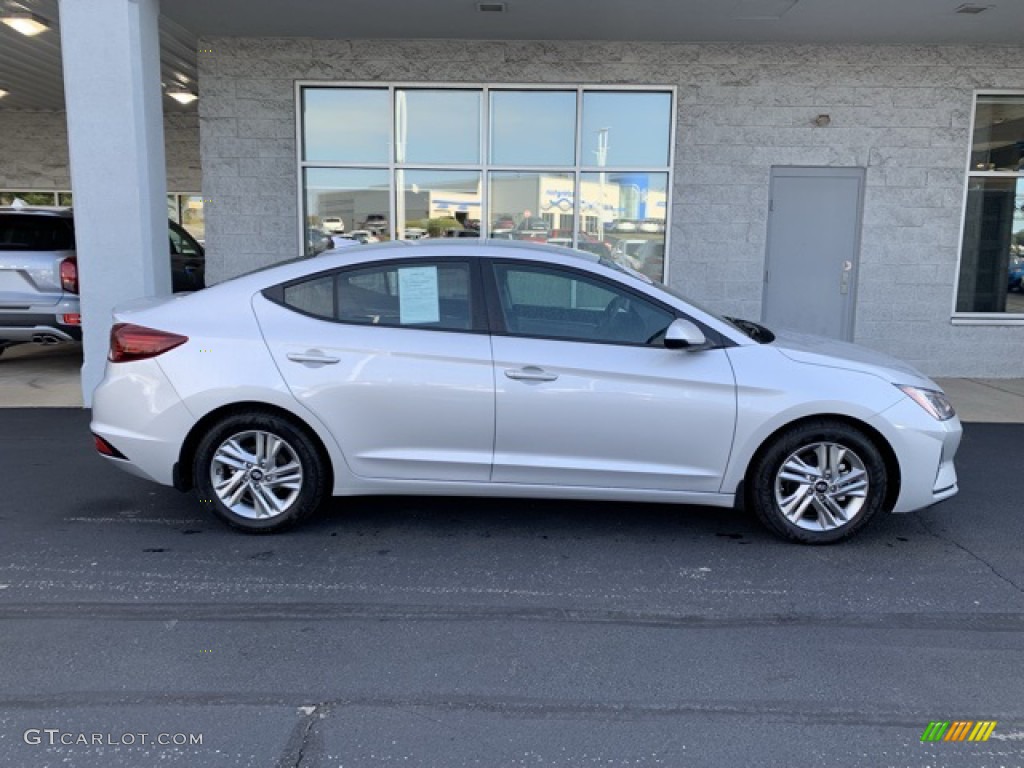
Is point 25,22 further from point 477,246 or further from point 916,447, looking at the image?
point 916,447

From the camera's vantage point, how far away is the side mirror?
4.27 m

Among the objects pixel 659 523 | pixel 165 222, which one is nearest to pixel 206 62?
pixel 165 222

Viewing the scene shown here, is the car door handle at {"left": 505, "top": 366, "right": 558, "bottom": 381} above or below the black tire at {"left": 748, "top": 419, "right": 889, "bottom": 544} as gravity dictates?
above

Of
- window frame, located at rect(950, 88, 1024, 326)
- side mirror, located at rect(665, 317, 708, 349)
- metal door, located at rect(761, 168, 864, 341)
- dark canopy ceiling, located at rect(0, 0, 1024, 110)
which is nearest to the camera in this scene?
side mirror, located at rect(665, 317, 708, 349)

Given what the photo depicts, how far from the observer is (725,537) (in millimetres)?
4668

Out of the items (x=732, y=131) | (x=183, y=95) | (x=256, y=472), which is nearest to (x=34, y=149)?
(x=183, y=95)

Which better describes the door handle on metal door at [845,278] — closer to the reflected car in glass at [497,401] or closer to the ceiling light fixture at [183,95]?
the reflected car in glass at [497,401]

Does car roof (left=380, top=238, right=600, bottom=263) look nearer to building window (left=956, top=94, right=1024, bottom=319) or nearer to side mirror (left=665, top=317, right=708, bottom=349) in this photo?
side mirror (left=665, top=317, right=708, bottom=349)

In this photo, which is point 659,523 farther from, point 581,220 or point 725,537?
point 581,220

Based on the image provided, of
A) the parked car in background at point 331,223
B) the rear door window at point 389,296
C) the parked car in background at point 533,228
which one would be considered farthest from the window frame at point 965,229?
the rear door window at point 389,296

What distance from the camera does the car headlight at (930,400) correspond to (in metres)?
4.39

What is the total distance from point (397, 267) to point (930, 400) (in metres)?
3.02

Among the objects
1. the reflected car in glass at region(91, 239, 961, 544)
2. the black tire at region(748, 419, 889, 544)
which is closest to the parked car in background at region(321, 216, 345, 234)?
the reflected car in glass at region(91, 239, 961, 544)

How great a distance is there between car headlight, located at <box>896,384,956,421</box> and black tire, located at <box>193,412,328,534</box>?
3213 millimetres
